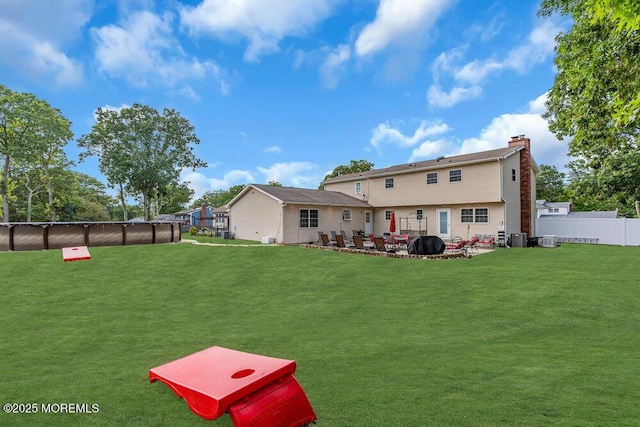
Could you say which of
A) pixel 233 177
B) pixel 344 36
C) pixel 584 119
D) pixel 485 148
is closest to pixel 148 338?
pixel 584 119

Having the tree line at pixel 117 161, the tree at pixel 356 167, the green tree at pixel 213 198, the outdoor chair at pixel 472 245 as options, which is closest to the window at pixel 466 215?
the outdoor chair at pixel 472 245

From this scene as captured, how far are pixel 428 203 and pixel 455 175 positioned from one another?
280cm

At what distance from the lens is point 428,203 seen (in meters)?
25.0

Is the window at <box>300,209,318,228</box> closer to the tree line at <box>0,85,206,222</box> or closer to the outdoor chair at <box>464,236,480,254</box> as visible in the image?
the outdoor chair at <box>464,236,480,254</box>

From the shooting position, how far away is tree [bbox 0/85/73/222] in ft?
112

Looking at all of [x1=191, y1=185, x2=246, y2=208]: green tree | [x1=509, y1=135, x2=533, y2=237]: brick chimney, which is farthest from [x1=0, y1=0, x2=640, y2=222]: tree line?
[x1=191, y1=185, x2=246, y2=208]: green tree

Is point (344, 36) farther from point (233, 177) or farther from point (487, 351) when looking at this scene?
point (233, 177)

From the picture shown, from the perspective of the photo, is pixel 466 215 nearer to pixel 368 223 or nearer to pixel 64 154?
pixel 368 223

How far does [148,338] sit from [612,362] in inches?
303

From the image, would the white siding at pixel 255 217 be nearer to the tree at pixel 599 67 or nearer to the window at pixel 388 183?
the window at pixel 388 183

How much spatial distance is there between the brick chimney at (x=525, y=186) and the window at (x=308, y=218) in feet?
48.4

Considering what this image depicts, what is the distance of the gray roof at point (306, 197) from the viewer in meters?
23.4

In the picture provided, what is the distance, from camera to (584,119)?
9.30 meters

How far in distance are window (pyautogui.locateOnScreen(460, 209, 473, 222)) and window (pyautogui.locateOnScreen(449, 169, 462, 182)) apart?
2248 millimetres
